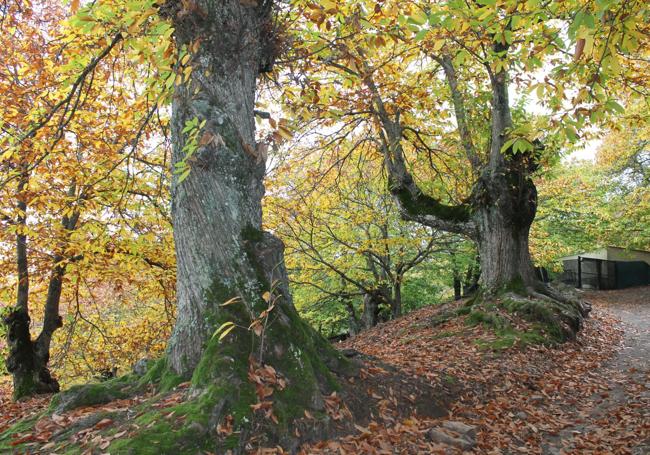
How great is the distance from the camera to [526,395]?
582 cm

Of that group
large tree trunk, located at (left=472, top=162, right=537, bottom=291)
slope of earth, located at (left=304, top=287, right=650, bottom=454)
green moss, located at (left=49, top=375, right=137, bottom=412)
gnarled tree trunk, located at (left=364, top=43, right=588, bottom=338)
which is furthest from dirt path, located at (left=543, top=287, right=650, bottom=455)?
green moss, located at (left=49, top=375, right=137, bottom=412)

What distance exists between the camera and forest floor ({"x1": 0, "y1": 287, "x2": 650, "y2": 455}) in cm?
387

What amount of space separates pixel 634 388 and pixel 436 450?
4153 millimetres

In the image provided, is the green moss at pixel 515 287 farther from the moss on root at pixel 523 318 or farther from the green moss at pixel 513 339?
the green moss at pixel 513 339

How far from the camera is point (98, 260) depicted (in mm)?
7910

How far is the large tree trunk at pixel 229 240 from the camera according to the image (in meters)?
3.92

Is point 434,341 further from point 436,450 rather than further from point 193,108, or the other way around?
point 193,108

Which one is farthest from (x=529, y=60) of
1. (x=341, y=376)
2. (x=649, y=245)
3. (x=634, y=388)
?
(x=649, y=245)

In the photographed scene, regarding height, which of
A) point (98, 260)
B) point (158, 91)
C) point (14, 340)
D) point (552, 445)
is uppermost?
point (158, 91)

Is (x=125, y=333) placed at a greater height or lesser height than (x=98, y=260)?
lesser

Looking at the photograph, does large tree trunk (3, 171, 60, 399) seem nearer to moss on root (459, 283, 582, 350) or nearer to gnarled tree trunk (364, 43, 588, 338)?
gnarled tree trunk (364, 43, 588, 338)

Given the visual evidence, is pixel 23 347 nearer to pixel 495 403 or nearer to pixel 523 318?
pixel 495 403

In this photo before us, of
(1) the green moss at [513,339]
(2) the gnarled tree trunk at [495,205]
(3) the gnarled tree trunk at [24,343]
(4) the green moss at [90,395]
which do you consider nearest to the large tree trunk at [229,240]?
(4) the green moss at [90,395]

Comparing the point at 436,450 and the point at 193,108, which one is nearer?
the point at 436,450
